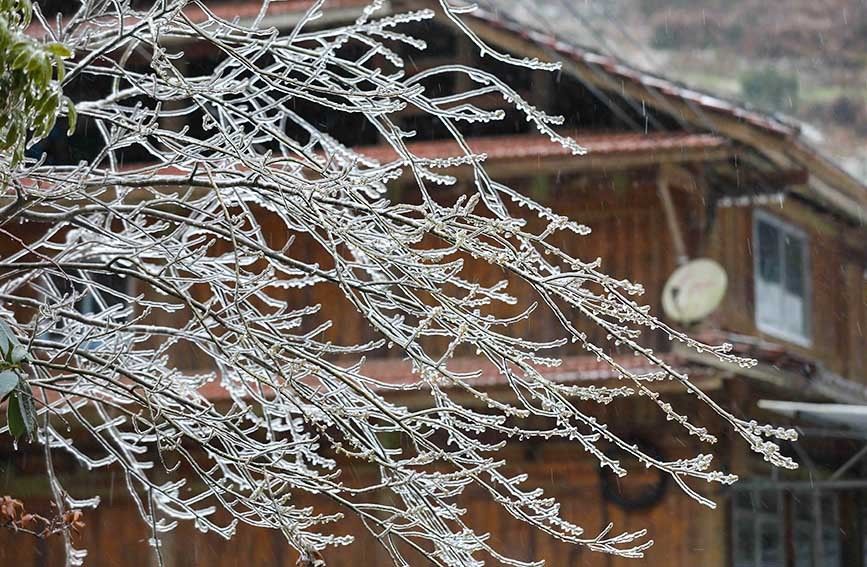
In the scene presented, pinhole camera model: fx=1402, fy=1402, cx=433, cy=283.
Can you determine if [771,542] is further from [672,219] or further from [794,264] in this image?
[672,219]

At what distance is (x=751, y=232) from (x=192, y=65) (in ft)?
20.6

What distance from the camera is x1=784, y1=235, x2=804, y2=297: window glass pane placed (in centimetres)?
1627

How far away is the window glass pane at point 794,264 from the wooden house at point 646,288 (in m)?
0.81

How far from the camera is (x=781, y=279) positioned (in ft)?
52.2

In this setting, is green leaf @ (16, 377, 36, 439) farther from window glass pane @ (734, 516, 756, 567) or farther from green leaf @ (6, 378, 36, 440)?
window glass pane @ (734, 516, 756, 567)

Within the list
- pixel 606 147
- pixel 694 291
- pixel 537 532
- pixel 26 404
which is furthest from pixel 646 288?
pixel 26 404

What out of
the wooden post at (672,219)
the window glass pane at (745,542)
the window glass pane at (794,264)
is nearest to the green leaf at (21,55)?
the wooden post at (672,219)

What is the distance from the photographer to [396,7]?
13.0m

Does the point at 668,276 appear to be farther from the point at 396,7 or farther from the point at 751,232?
the point at 396,7

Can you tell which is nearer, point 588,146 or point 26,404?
Answer: point 26,404

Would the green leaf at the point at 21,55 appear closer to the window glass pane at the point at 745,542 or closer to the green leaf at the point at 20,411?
the green leaf at the point at 20,411

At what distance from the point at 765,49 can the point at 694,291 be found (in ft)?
144

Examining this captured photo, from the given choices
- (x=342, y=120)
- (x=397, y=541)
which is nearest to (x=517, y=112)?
→ (x=342, y=120)

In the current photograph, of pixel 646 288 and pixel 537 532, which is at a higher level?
pixel 646 288
